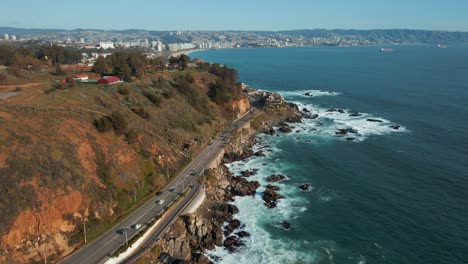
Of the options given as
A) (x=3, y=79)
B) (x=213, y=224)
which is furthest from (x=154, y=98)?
(x=213, y=224)

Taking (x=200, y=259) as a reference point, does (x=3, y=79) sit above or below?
above

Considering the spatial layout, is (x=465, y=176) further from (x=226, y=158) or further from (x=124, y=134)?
(x=124, y=134)

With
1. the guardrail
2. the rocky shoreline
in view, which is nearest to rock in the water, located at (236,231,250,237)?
the rocky shoreline

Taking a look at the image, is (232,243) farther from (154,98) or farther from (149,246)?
(154,98)

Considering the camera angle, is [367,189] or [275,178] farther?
[275,178]

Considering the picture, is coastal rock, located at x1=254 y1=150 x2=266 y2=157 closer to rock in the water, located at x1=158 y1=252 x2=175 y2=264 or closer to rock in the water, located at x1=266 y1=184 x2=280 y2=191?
rock in the water, located at x1=266 y1=184 x2=280 y2=191

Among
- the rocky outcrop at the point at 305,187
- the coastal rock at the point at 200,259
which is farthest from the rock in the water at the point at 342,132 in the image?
the coastal rock at the point at 200,259
